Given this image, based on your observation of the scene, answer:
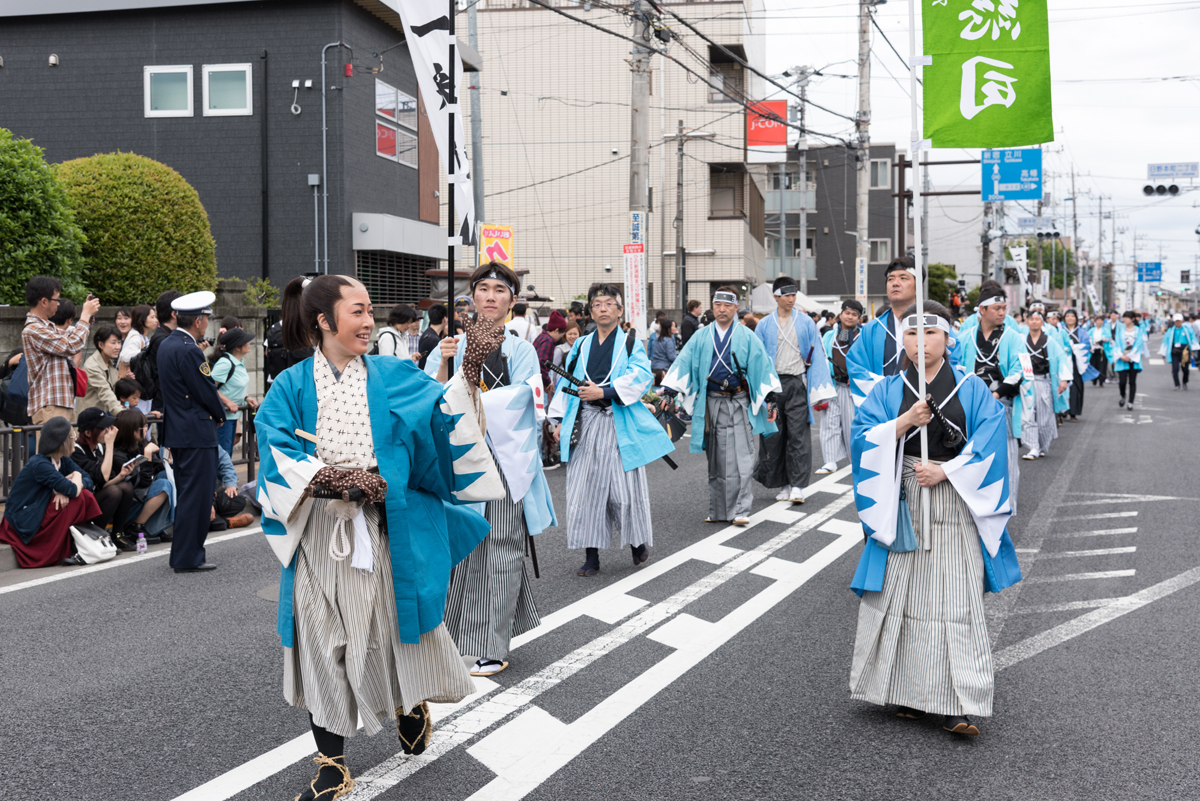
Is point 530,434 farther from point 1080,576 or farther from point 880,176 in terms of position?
point 880,176

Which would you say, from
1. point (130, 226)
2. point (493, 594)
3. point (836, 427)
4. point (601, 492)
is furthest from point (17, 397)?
point (836, 427)

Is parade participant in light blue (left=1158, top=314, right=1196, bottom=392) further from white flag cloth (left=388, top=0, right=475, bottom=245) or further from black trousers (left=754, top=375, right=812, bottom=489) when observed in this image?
white flag cloth (left=388, top=0, right=475, bottom=245)

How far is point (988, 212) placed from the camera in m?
39.8

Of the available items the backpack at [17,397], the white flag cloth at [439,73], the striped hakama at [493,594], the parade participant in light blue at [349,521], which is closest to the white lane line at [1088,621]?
the striped hakama at [493,594]

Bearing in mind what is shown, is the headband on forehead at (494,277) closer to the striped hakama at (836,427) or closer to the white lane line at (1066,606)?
the white lane line at (1066,606)

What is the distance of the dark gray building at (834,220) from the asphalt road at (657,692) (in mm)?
48282

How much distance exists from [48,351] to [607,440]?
4.86 metres

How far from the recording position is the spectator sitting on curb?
24.5ft

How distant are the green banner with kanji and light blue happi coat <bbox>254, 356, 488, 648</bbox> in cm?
285

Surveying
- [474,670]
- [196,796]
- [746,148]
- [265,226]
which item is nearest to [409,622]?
[196,796]

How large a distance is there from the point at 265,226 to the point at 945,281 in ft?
149

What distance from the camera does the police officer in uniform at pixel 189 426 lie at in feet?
23.9

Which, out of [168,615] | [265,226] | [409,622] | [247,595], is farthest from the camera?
[265,226]

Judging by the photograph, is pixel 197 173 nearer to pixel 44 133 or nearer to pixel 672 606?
pixel 44 133
